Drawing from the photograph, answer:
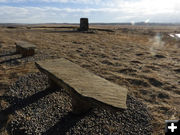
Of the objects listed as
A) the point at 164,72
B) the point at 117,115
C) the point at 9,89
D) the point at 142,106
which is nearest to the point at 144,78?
the point at 164,72

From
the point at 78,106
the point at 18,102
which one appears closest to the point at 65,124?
the point at 78,106

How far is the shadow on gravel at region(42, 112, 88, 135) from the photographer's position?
2921mm

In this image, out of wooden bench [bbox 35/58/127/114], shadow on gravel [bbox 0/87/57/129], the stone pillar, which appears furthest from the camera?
the stone pillar

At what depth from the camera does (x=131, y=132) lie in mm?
2912

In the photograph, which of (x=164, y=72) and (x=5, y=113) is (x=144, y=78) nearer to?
(x=164, y=72)

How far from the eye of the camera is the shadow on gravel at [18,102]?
3402mm

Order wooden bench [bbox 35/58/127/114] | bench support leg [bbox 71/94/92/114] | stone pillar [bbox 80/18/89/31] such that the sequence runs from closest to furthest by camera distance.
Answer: wooden bench [bbox 35/58/127/114] < bench support leg [bbox 71/94/92/114] < stone pillar [bbox 80/18/89/31]

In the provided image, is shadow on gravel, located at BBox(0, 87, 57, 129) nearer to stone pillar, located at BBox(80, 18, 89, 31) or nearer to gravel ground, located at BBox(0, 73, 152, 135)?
gravel ground, located at BBox(0, 73, 152, 135)

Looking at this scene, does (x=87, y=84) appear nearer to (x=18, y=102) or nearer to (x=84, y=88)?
(x=84, y=88)

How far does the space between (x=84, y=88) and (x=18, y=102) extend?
1.77 meters

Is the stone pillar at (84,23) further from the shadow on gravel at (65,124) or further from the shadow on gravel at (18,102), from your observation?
the shadow on gravel at (65,124)

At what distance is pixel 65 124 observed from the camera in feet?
10.1

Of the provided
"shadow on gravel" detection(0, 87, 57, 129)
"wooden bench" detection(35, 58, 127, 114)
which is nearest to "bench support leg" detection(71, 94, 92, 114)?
"wooden bench" detection(35, 58, 127, 114)

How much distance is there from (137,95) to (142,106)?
58 cm
